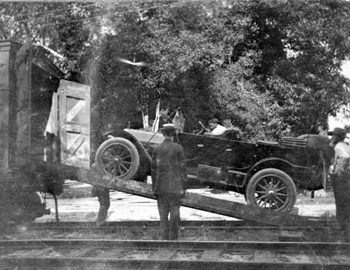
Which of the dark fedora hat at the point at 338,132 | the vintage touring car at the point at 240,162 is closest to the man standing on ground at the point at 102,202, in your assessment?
the vintage touring car at the point at 240,162

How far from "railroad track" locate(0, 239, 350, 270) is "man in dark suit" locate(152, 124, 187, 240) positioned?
0.40 m

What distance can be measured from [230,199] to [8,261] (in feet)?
7.27

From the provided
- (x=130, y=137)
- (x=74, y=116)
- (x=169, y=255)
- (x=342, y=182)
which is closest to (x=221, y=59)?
(x=130, y=137)

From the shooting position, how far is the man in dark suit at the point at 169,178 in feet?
12.5

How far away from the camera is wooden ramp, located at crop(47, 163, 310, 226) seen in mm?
4180

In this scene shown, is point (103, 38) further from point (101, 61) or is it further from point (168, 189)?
point (168, 189)

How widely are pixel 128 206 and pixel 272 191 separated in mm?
3017

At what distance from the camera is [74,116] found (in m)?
3.96

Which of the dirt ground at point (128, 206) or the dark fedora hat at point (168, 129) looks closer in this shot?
the dark fedora hat at point (168, 129)

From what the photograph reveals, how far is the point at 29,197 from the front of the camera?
4691mm

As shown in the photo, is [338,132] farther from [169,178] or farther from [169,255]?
[169,255]

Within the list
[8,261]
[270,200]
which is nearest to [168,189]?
[270,200]

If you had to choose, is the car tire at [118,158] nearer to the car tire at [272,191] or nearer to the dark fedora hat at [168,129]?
the dark fedora hat at [168,129]

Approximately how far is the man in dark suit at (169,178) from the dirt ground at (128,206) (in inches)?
15.6
